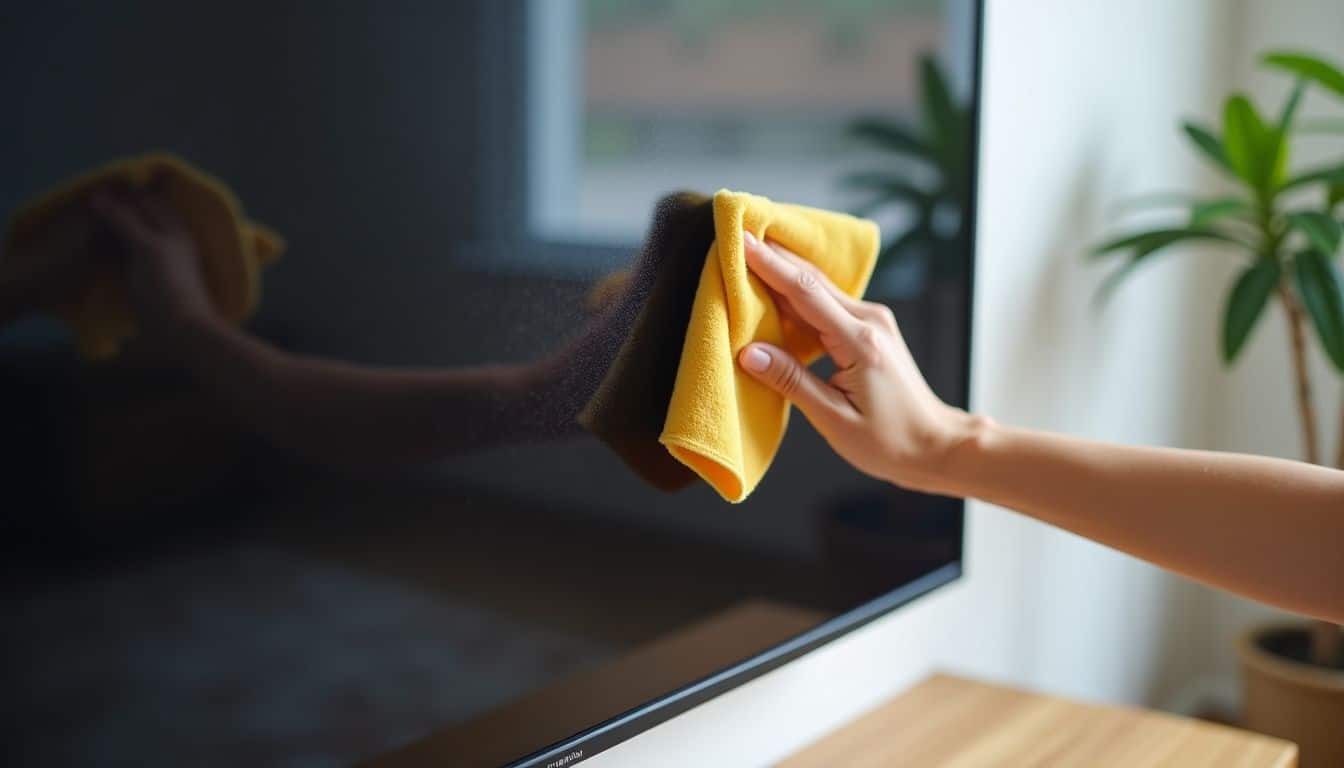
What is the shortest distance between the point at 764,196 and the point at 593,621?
417mm

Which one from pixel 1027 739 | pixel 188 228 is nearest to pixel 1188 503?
pixel 1027 739

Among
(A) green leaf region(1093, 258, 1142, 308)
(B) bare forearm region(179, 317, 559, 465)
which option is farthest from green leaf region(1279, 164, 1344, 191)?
(B) bare forearm region(179, 317, 559, 465)

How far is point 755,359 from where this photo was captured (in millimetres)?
1021

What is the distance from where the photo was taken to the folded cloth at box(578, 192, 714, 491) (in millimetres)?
968

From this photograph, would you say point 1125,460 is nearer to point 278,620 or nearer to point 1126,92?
point 278,620

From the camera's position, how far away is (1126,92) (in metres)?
2.02

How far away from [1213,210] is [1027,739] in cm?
97

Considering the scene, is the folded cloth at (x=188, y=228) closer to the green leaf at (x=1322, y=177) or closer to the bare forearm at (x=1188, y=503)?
the bare forearm at (x=1188, y=503)

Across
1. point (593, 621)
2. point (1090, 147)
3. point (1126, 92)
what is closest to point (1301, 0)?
point (1126, 92)

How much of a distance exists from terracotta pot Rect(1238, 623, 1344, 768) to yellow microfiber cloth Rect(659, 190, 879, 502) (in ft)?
4.48

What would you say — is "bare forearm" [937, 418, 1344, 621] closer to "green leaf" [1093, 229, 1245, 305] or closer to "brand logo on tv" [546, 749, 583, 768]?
"brand logo on tv" [546, 749, 583, 768]

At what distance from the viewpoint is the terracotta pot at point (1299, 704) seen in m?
1.95

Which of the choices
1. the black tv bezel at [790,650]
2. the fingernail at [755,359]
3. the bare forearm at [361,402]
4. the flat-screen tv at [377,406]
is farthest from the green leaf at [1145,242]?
the bare forearm at [361,402]

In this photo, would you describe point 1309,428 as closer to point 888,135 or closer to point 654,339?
point 888,135
